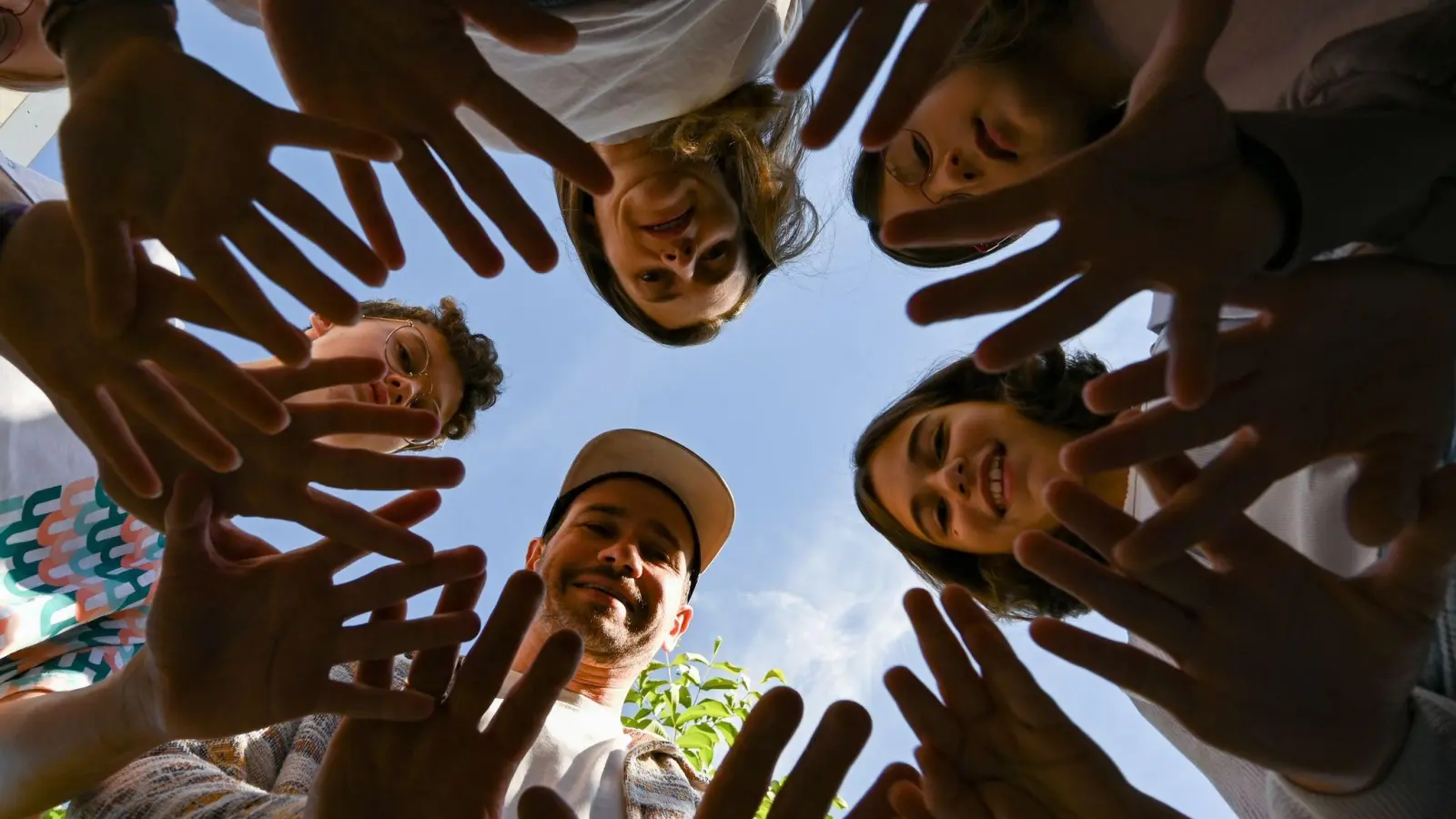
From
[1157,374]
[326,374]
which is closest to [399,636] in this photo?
[326,374]

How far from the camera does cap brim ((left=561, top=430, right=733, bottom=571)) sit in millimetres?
2170

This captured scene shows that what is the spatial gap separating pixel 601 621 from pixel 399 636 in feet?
3.29

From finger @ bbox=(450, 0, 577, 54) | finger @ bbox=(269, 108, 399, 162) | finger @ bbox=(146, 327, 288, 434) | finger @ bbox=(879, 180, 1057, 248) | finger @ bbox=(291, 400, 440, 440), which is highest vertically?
finger @ bbox=(450, 0, 577, 54)

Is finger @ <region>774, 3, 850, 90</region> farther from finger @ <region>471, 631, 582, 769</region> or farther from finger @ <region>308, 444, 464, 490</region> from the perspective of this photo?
finger @ <region>471, 631, 582, 769</region>

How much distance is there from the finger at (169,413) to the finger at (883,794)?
79cm

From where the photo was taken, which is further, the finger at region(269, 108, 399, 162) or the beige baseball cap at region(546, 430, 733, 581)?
the beige baseball cap at region(546, 430, 733, 581)

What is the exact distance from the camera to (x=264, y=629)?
0.89 m

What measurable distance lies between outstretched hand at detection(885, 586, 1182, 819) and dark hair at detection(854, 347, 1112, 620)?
2.83 feet

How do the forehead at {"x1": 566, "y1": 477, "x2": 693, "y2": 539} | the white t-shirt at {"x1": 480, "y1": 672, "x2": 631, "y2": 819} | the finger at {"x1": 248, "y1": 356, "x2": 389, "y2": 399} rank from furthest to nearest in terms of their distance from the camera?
1. the forehead at {"x1": 566, "y1": 477, "x2": 693, "y2": 539}
2. the white t-shirt at {"x1": 480, "y1": 672, "x2": 631, "y2": 819}
3. the finger at {"x1": 248, "y1": 356, "x2": 389, "y2": 399}

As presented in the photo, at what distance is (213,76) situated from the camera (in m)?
0.76

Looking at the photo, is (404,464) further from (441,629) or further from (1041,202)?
(1041,202)

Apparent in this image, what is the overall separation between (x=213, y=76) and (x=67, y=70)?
0.22 metres

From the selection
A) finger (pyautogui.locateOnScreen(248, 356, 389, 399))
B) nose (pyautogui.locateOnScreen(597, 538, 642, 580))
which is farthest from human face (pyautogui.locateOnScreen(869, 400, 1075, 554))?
finger (pyautogui.locateOnScreen(248, 356, 389, 399))

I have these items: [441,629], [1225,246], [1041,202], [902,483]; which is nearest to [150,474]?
[441,629]
